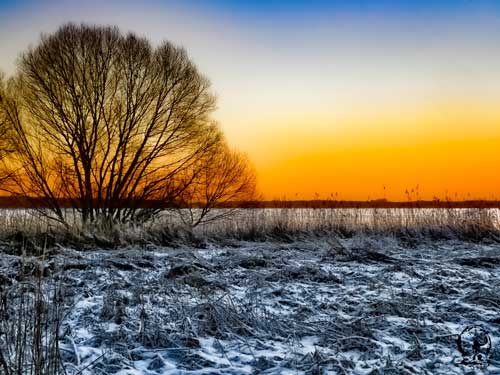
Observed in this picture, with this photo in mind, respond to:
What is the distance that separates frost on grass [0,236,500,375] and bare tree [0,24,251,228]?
9893 millimetres

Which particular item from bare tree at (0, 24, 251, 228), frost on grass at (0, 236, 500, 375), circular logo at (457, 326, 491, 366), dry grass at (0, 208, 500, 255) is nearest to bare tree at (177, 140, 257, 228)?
bare tree at (0, 24, 251, 228)

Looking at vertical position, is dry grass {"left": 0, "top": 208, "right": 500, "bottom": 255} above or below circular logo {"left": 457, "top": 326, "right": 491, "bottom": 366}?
above

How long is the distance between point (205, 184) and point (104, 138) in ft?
13.9

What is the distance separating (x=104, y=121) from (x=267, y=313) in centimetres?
1385

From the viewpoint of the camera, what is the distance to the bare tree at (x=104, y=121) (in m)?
15.4

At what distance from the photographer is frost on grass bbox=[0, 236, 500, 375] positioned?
2885 millimetres

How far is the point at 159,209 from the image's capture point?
1658cm

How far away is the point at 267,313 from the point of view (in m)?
3.87

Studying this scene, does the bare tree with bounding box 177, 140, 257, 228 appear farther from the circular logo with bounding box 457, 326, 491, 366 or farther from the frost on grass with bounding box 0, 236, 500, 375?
the circular logo with bounding box 457, 326, 491, 366

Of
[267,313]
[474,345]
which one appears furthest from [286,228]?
[474,345]

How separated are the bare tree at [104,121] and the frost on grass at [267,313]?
32.5 ft

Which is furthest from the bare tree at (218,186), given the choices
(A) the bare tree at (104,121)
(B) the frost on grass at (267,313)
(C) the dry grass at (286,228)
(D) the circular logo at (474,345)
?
(D) the circular logo at (474,345)

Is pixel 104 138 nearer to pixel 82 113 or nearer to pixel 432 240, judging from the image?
pixel 82 113

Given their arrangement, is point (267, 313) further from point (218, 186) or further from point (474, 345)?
point (218, 186)
